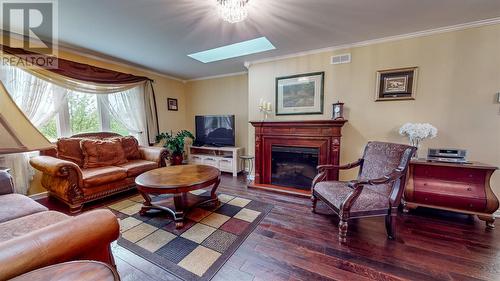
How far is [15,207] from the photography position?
4.83 ft

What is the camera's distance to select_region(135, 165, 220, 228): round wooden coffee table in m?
2.01

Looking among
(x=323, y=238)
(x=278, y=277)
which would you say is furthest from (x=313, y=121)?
(x=278, y=277)

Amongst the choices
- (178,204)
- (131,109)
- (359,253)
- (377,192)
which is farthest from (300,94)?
(131,109)

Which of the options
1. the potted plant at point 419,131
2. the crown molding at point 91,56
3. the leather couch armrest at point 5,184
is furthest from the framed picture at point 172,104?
the potted plant at point 419,131

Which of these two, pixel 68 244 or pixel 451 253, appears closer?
pixel 68 244

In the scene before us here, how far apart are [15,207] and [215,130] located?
3.25 meters

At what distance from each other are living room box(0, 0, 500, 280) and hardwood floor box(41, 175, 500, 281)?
2 cm

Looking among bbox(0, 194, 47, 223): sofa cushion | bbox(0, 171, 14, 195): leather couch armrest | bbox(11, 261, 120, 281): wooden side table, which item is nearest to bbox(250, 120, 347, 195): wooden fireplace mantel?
bbox(0, 194, 47, 223): sofa cushion

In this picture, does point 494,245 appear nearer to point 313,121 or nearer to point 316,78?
point 313,121

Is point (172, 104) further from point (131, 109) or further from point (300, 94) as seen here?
point (300, 94)

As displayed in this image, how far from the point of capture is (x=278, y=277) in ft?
4.72

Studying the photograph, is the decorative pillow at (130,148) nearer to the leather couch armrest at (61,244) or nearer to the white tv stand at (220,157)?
the white tv stand at (220,157)

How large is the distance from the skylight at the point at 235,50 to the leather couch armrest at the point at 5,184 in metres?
2.64

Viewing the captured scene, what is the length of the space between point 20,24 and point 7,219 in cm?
243
